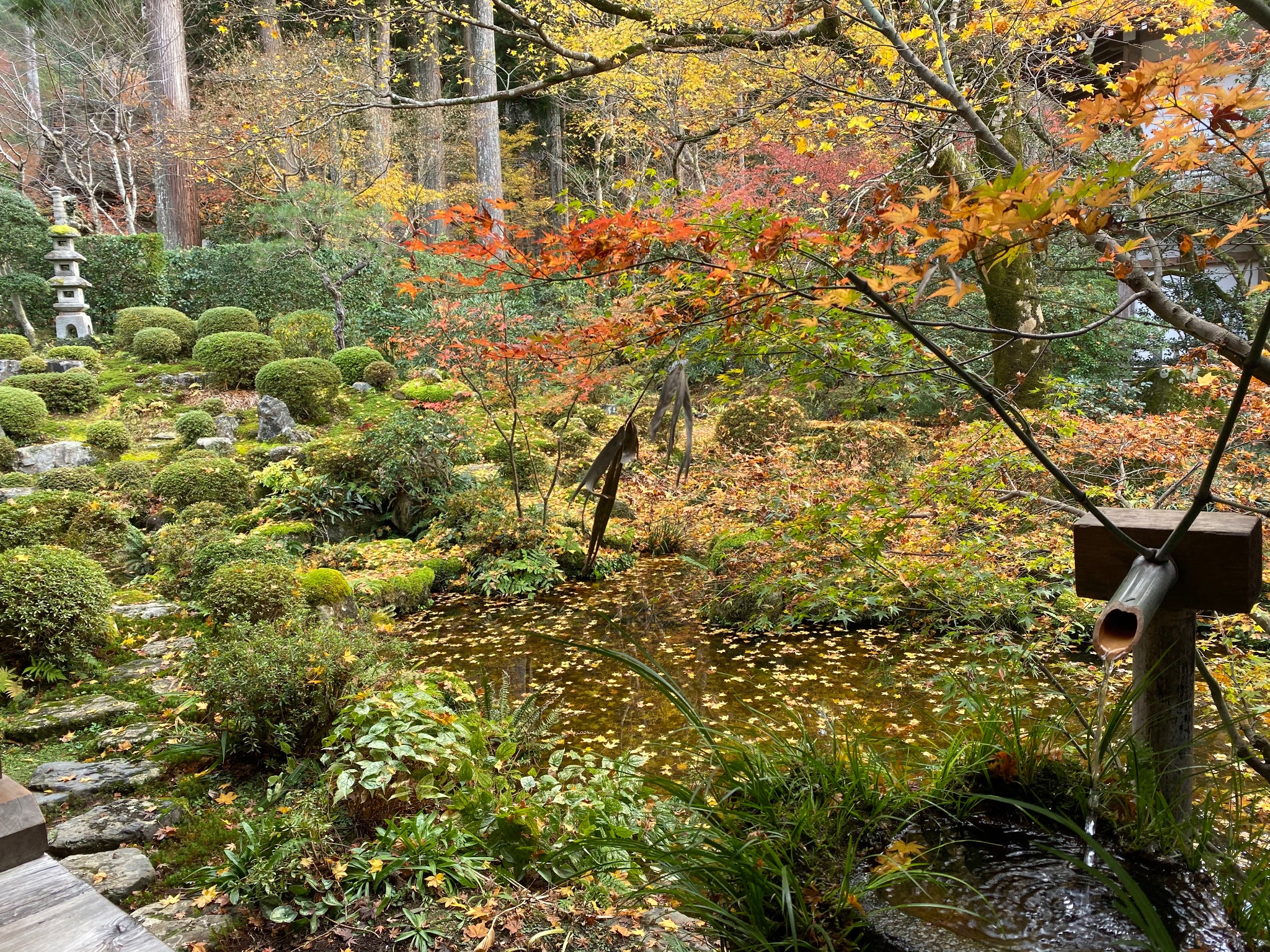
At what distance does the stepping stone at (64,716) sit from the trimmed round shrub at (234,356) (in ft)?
26.7

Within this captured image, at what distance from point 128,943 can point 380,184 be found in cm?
1475

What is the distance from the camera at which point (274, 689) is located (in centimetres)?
343

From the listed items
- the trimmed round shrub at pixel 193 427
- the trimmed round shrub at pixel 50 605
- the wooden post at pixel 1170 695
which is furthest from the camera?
the trimmed round shrub at pixel 193 427

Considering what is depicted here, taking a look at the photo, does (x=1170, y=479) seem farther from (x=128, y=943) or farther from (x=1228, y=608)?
(x=128, y=943)

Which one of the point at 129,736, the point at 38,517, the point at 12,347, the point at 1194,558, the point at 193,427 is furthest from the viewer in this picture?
the point at 12,347

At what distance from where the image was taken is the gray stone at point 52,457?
837cm

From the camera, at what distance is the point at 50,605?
4.13 m

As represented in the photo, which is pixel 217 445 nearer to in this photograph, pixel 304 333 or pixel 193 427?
pixel 193 427

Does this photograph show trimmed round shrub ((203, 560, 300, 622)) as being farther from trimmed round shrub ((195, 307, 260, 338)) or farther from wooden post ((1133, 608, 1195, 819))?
trimmed round shrub ((195, 307, 260, 338))

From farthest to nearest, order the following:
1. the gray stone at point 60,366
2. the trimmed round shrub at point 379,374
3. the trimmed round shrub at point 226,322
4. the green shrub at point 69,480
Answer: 1. the trimmed round shrub at point 226,322
2. the trimmed round shrub at point 379,374
3. the gray stone at point 60,366
4. the green shrub at point 69,480

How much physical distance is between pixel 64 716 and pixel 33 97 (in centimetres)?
1574

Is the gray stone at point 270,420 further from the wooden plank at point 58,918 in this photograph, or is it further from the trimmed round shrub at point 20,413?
the wooden plank at point 58,918

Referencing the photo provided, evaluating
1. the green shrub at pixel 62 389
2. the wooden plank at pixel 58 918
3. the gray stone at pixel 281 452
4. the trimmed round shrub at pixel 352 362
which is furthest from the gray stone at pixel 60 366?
the wooden plank at pixel 58 918

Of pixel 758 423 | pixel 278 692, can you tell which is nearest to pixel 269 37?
pixel 758 423
